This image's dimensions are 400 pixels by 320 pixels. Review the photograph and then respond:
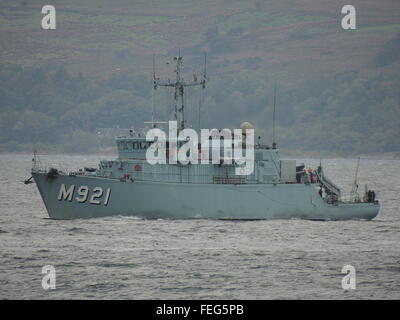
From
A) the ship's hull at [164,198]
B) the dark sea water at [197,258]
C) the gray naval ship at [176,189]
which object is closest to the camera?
the dark sea water at [197,258]

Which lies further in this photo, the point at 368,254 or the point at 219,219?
the point at 219,219

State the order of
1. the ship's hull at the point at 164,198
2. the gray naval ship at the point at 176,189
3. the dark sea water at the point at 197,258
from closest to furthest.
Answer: the dark sea water at the point at 197,258 → the ship's hull at the point at 164,198 → the gray naval ship at the point at 176,189

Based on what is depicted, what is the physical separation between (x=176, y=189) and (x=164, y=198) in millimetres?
926

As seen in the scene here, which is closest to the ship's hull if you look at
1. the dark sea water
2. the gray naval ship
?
the gray naval ship

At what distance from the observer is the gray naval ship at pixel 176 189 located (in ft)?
167

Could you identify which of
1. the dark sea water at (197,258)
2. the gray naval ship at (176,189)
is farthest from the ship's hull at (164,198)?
the dark sea water at (197,258)

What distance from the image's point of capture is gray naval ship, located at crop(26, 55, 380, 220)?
50.9 m

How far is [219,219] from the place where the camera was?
5216 cm

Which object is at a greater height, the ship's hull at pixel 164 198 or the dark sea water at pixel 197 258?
the ship's hull at pixel 164 198

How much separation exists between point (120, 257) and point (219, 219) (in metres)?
12.0

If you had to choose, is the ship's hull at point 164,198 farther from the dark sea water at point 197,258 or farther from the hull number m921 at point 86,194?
the dark sea water at point 197,258

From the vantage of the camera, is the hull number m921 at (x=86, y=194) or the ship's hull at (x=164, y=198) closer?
the ship's hull at (x=164, y=198)
